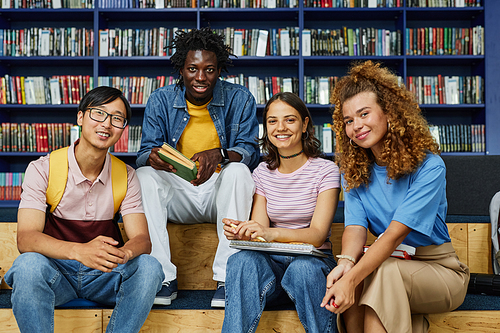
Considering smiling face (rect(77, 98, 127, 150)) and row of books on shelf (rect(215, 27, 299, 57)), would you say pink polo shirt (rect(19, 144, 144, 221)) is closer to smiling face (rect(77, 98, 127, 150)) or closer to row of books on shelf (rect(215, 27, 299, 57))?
smiling face (rect(77, 98, 127, 150))

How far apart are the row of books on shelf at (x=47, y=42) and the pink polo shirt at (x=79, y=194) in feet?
8.14

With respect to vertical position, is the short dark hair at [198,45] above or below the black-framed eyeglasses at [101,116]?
above

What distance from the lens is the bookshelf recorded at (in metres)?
3.61

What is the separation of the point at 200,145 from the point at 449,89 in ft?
8.93

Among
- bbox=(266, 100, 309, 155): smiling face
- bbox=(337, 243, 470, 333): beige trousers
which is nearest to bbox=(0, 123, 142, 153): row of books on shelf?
bbox=(266, 100, 309, 155): smiling face

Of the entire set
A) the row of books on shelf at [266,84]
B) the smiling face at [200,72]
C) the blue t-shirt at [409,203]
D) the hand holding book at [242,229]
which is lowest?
the hand holding book at [242,229]

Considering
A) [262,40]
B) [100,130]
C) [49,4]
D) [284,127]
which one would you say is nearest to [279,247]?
[284,127]

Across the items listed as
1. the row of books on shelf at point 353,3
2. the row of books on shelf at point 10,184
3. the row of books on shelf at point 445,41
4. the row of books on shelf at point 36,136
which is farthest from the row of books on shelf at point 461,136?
the row of books on shelf at point 10,184

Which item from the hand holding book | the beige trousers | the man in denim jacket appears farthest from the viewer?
the man in denim jacket

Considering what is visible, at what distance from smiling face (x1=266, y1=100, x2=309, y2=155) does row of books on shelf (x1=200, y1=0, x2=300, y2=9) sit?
2.29 m

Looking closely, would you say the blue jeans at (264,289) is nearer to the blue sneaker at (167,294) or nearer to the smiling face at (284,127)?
the blue sneaker at (167,294)

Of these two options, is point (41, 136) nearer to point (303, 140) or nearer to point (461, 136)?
point (303, 140)

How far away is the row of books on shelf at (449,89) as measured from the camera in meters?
3.67

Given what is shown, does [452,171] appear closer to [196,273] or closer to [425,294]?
[425,294]
